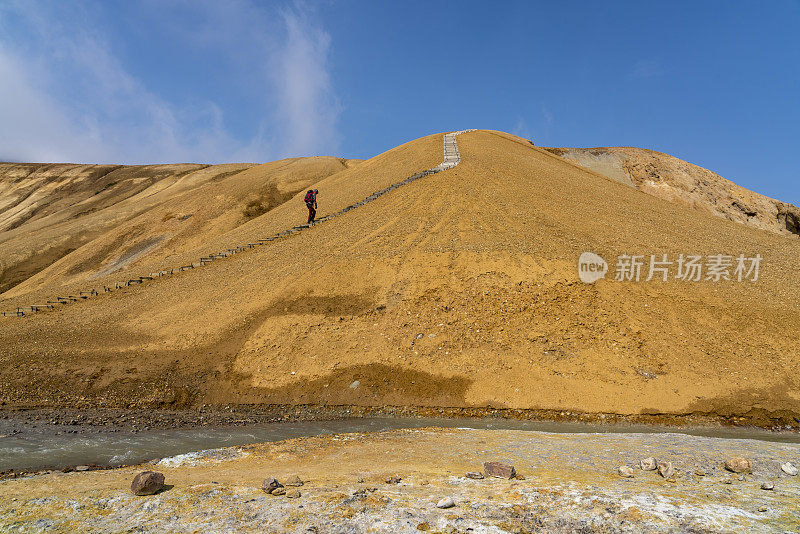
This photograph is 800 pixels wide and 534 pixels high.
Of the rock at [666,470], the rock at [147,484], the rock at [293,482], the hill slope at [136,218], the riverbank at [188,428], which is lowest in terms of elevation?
the riverbank at [188,428]

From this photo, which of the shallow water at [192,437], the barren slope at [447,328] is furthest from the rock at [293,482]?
the barren slope at [447,328]

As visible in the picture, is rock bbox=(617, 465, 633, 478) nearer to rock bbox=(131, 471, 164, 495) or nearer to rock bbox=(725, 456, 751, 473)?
rock bbox=(725, 456, 751, 473)

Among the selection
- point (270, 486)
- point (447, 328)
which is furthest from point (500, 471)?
point (447, 328)

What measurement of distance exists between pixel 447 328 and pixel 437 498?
1006 centimetres

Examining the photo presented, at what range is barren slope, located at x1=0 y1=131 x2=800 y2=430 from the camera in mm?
12664

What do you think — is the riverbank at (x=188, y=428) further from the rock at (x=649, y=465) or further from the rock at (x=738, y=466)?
the rock at (x=738, y=466)

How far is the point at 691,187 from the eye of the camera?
47.2 m

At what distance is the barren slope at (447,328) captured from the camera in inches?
499

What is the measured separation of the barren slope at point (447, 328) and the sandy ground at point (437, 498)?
5155 millimetres

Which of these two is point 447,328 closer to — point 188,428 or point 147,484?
point 188,428

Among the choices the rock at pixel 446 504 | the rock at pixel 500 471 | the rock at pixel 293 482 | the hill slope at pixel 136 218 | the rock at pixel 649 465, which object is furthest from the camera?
the hill slope at pixel 136 218

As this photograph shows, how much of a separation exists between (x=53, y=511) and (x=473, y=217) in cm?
1870

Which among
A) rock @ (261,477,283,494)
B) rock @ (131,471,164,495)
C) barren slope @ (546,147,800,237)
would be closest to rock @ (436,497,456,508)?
rock @ (261,477,283,494)

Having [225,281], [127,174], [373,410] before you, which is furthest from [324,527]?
[127,174]
